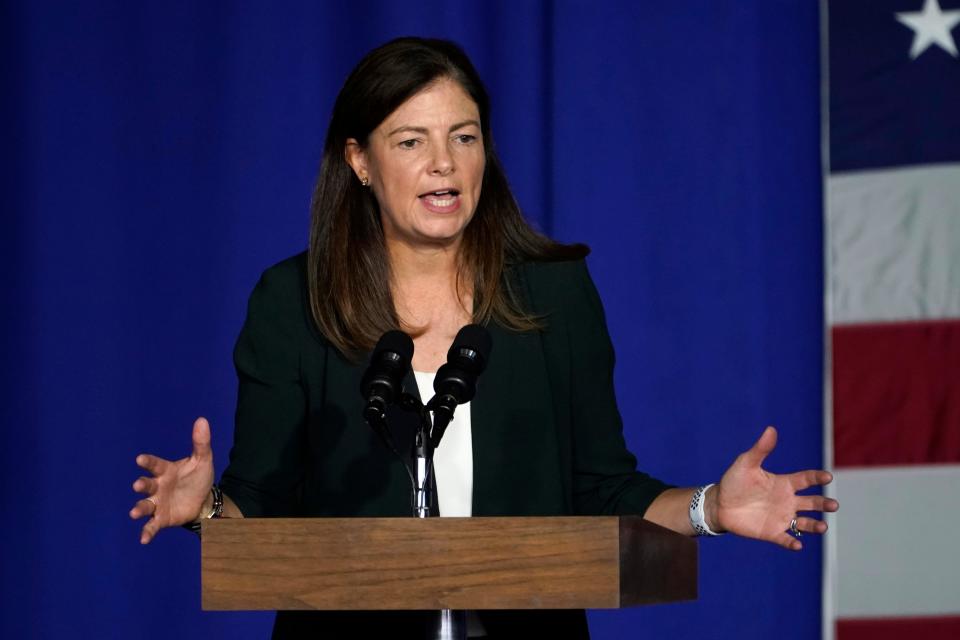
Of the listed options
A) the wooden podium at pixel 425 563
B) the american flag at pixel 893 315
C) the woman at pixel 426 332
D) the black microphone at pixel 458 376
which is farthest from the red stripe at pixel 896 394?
the wooden podium at pixel 425 563

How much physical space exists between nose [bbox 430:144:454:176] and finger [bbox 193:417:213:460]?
22.5 inches

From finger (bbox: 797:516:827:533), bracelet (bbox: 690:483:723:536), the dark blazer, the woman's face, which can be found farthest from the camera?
the woman's face

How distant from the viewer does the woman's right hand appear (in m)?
1.57

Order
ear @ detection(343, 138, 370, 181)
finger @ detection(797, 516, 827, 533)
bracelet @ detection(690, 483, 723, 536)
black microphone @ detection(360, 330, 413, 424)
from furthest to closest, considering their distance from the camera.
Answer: ear @ detection(343, 138, 370, 181), bracelet @ detection(690, 483, 723, 536), finger @ detection(797, 516, 827, 533), black microphone @ detection(360, 330, 413, 424)

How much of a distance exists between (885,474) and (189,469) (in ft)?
5.86

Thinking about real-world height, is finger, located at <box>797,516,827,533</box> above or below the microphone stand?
below

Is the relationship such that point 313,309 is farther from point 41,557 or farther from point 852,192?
point 41,557

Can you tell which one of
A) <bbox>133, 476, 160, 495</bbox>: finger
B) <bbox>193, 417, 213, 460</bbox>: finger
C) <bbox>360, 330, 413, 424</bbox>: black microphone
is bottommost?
<bbox>133, 476, 160, 495</bbox>: finger

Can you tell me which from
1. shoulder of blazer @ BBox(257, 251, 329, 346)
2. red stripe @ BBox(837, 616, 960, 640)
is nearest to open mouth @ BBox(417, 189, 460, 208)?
shoulder of blazer @ BBox(257, 251, 329, 346)

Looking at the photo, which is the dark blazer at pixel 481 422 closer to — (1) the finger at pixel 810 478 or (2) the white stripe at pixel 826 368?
(1) the finger at pixel 810 478

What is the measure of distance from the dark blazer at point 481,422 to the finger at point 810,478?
34 cm

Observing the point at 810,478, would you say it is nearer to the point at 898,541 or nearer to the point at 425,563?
the point at 425,563

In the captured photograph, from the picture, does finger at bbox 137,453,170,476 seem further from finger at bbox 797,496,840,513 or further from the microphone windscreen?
finger at bbox 797,496,840,513

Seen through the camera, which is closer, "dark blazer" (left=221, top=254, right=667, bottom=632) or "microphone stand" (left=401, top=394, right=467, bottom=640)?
"microphone stand" (left=401, top=394, right=467, bottom=640)
